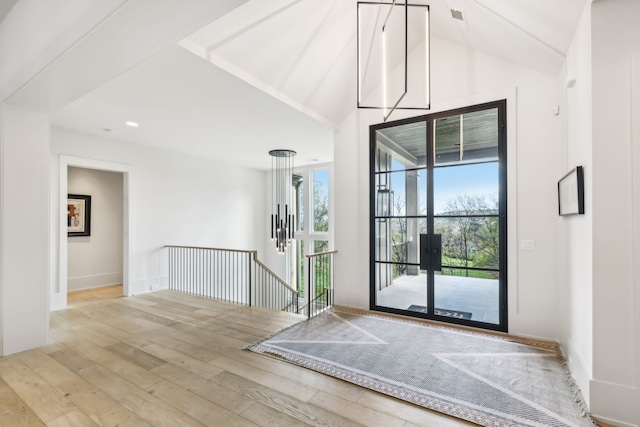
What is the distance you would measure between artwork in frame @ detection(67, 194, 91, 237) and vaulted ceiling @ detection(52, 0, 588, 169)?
201 cm

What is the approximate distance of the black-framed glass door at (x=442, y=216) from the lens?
3.62 metres

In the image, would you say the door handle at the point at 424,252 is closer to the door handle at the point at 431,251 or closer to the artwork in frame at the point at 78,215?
the door handle at the point at 431,251

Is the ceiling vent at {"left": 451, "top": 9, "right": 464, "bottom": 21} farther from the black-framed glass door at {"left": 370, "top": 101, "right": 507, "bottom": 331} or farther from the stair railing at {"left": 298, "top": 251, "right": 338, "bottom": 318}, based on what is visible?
the stair railing at {"left": 298, "top": 251, "right": 338, "bottom": 318}

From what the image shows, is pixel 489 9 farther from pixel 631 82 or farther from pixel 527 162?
A: pixel 527 162

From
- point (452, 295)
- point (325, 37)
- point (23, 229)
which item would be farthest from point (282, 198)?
point (23, 229)

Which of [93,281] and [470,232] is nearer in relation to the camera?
[470,232]

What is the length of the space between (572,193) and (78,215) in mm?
8074

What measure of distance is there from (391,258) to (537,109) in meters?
2.54

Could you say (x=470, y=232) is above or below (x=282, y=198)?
below

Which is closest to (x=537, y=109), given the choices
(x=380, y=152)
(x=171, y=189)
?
(x=380, y=152)

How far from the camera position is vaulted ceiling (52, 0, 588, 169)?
8.80 feet

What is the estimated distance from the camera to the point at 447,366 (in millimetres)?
2748

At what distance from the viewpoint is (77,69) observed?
90.9 inches

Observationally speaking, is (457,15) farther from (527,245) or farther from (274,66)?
(527,245)
